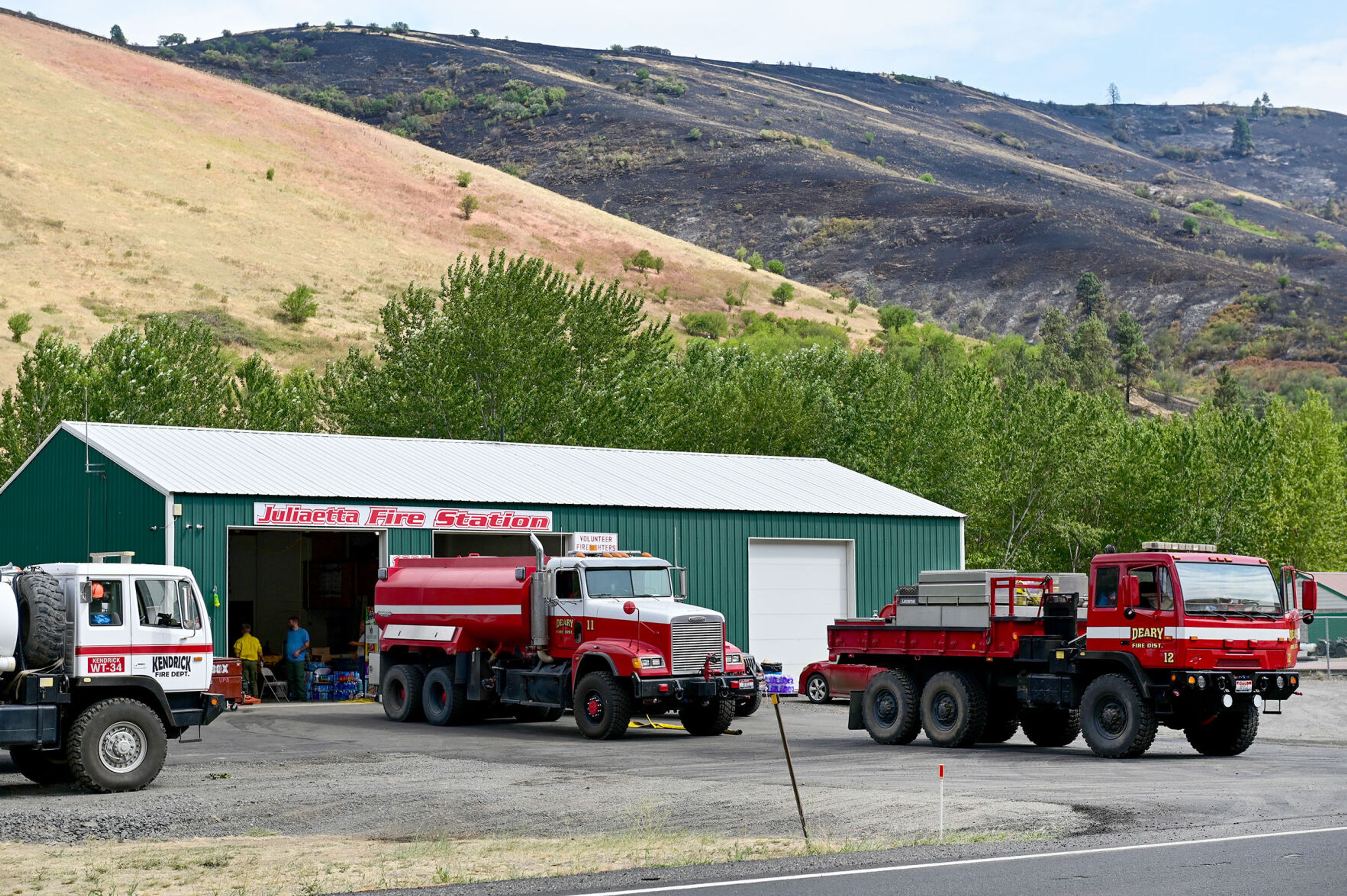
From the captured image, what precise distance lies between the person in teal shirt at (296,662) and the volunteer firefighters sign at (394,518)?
2.80 metres

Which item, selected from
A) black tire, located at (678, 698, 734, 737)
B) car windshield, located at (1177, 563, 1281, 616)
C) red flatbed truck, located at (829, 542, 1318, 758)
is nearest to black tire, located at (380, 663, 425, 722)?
black tire, located at (678, 698, 734, 737)

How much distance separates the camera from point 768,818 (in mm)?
15789

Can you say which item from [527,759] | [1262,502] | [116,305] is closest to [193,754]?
[527,759]

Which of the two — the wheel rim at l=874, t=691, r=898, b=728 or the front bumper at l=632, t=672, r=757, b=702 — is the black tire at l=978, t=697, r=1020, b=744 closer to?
the wheel rim at l=874, t=691, r=898, b=728

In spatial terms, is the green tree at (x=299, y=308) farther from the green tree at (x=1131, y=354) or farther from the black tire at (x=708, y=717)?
the black tire at (x=708, y=717)

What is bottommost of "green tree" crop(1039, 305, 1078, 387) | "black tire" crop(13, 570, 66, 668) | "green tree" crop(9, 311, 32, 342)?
"black tire" crop(13, 570, 66, 668)

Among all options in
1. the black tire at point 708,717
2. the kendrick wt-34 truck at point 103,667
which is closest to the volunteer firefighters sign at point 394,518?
the black tire at point 708,717

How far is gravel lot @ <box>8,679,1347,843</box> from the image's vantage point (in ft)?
50.5

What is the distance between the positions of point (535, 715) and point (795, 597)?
10616 millimetres

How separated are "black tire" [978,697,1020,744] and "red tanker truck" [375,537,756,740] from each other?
391cm

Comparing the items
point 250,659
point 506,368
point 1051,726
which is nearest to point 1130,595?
point 1051,726

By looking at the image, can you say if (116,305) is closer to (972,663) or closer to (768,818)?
(972,663)

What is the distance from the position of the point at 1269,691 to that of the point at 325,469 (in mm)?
20530

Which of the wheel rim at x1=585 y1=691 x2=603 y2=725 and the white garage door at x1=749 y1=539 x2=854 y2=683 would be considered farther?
the white garage door at x1=749 y1=539 x2=854 y2=683
